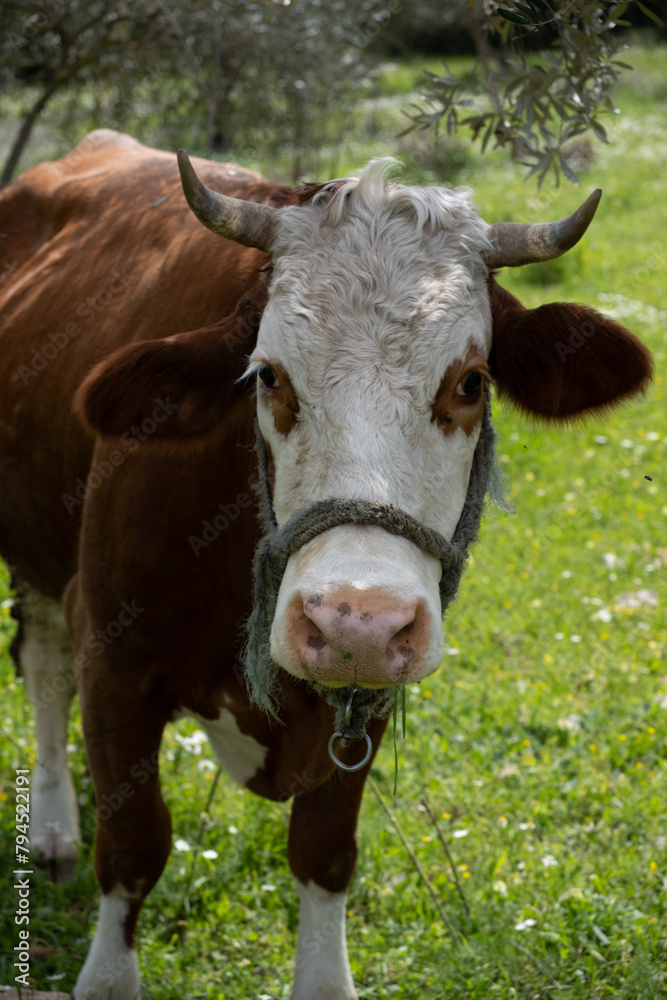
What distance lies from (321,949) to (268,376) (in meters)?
1.86

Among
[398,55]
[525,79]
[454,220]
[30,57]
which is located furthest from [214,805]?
[398,55]

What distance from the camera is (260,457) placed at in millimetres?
2568

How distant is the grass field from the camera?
3.25 meters

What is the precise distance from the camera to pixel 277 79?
7.54 meters

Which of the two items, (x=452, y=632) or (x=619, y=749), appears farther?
(x=452, y=632)

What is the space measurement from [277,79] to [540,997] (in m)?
6.52

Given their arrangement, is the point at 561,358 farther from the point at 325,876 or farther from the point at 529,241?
the point at 325,876

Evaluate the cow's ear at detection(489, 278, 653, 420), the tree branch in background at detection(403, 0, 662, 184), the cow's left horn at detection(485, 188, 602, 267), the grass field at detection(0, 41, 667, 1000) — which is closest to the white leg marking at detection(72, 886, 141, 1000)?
the grass field at detection(0, 41, 667, 1000)

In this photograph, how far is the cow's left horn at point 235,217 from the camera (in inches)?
95.3

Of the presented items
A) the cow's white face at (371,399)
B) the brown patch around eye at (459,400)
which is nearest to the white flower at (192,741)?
the cow's white face at (371,399)

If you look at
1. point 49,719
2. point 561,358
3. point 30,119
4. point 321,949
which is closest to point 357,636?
point 561,358

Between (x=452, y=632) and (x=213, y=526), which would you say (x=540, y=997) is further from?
(x=452, y=632)

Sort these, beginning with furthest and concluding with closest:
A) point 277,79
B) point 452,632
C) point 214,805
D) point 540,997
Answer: point 277,79 < point 452,632 < point 214,805 < point 540,997

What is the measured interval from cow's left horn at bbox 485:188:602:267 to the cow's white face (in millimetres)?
48
